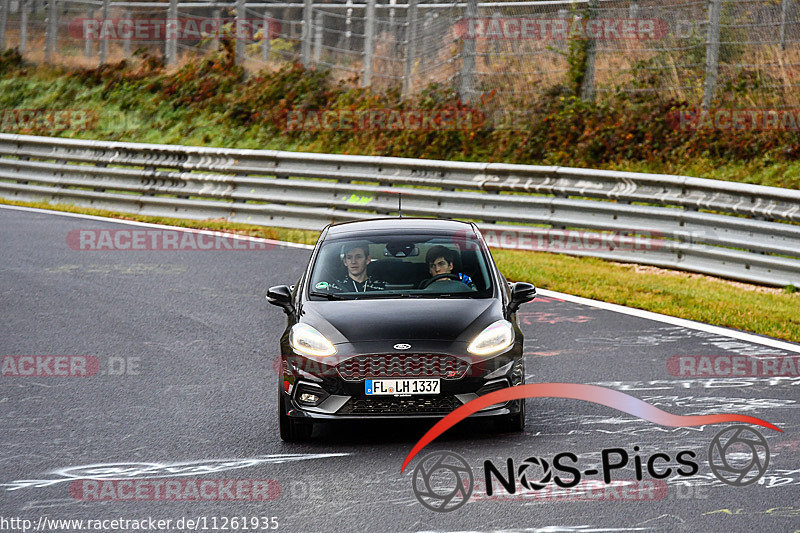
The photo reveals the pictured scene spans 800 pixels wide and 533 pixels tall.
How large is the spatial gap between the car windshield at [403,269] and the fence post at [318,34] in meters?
17.9

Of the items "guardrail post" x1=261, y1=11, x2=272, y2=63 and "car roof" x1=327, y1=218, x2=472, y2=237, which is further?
"guardrail post" x1=261, y1=11, x2=272, y2=63

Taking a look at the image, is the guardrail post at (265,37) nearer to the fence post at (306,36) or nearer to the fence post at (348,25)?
the fence post at (306,36)

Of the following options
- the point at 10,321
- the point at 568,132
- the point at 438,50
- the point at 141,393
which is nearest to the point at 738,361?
the point at 141,393

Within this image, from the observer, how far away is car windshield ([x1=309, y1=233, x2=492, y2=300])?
8.16m

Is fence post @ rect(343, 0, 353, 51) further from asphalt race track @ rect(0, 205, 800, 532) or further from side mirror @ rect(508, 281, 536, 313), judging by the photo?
side mirror @ rect(508, 281, 536, 313)

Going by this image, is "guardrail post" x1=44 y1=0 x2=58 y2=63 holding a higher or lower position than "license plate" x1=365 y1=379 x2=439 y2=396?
higher

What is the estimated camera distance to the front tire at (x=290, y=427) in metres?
7.37

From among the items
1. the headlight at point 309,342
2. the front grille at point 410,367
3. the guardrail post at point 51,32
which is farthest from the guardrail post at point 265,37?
the front grille at point 410,367

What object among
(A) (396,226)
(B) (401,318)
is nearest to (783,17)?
(A) (396,226)

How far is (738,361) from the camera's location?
9.50 m

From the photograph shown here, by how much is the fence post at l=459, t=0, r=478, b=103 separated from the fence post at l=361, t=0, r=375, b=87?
3.01m

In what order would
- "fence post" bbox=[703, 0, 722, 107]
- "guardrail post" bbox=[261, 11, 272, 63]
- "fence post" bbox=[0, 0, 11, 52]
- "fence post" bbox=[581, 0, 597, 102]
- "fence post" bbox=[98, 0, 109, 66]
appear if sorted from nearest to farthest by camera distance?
"fence post" bbox=[703, 0, 722, 107] → "fence post" bbox=[581, 0, 597, 102] → "guardrail post" bbox=[261, 11, 272, 63] → "fence post" bbox=[98, 0, 109, 66] → "fence post" bbox=[0, 0, 11, 52]

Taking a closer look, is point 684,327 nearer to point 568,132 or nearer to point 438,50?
point 568,132

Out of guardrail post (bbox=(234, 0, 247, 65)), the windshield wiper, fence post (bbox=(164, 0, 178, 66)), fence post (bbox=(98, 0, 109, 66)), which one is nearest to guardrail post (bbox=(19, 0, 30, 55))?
fence post (bbox=(98, 0, 109, 66))
